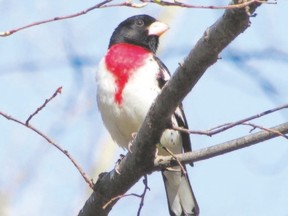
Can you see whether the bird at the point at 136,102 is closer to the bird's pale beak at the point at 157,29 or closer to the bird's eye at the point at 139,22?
the bird's pale beak at the point at 157,29

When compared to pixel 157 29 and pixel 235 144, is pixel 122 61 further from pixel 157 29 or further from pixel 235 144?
pixel 235 144

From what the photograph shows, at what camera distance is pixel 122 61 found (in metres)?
5.00

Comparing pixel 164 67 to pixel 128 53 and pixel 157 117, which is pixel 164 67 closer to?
pixel 128 53

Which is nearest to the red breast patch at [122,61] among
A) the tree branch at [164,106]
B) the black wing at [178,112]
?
the black wing at [178,112]

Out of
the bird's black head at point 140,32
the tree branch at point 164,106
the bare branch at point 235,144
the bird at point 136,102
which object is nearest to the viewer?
the tree branch at point 164,106

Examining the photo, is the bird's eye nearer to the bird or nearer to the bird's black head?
the bird's black head

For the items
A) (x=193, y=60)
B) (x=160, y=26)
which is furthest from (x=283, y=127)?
(x=160, y=26)

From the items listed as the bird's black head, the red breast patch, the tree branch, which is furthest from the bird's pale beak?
the tree branch

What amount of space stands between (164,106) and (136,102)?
1372 millimetres

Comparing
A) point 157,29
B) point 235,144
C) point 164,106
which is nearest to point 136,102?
point 157,29

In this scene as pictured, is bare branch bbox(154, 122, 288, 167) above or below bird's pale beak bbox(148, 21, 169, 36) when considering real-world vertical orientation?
below

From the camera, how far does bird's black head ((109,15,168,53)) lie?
220 inches

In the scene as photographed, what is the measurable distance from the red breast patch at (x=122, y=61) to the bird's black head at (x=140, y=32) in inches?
9.3

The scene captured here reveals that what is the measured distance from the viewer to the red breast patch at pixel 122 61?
484cm
